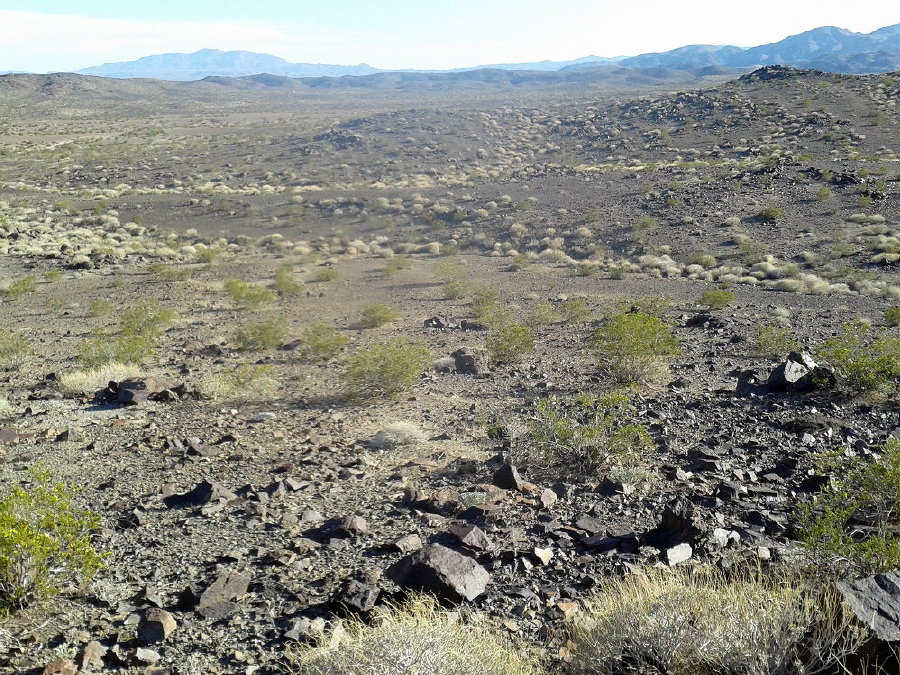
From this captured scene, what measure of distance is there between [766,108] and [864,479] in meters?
57.3

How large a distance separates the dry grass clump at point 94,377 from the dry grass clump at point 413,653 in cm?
894

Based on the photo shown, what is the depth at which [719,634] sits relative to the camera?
137 inches

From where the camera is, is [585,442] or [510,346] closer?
[585,442]

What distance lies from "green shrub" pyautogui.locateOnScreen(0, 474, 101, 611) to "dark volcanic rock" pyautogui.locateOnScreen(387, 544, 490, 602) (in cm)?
246

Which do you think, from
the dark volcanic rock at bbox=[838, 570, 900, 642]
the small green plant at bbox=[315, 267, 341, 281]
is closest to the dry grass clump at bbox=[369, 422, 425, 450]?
the dark volcanic rock at bbox=[838, 570, 900, 642]

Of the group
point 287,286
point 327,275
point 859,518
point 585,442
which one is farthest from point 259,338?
point 859,518

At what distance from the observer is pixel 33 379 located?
12.1 m

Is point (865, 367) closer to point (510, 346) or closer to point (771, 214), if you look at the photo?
point (510, 346)

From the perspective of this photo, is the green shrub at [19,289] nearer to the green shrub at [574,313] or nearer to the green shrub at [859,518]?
the green shrub at [574,313]

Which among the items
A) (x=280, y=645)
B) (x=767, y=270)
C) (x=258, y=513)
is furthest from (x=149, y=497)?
(x=767, y=270)

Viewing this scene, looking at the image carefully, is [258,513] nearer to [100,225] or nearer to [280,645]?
[280,645]

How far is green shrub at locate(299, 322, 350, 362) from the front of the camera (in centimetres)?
1370

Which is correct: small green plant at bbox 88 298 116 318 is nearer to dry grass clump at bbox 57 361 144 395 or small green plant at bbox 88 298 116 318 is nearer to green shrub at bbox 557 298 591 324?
dry grass clump at bbox 57 361 144 395

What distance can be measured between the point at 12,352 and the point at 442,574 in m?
12.5
